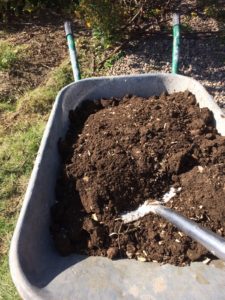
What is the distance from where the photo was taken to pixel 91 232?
2.04 meters

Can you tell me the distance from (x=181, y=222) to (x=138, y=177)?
47 centimetres

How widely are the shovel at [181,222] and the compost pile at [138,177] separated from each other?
4 centimetres

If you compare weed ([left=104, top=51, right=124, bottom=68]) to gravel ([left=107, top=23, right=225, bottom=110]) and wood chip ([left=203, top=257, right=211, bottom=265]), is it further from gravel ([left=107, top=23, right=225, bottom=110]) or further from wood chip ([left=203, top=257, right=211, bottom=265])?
wood chip ([left=203, top=257, right=211, bottom=265])

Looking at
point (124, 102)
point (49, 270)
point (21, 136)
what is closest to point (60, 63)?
point (21, 136)

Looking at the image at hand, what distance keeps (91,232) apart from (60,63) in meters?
2.82

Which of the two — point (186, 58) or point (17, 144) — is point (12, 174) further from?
point (186, 58)

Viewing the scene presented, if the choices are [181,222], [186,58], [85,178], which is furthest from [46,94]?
[181,222]

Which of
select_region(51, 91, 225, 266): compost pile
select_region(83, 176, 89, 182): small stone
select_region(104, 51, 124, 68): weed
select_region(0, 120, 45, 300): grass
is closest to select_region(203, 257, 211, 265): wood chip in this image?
select_region(51, 91, 225, 266): compost pile

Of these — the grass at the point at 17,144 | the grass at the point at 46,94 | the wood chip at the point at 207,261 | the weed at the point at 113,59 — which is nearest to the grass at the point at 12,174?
the grass at the point at 17,144

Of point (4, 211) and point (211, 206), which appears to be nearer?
point (211, 206)

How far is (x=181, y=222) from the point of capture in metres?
1.85

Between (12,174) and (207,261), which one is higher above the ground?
(207,261)

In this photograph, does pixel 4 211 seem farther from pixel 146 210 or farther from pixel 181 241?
pixel 181 241

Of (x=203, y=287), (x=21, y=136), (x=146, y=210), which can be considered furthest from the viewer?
(x=21, y=136)
